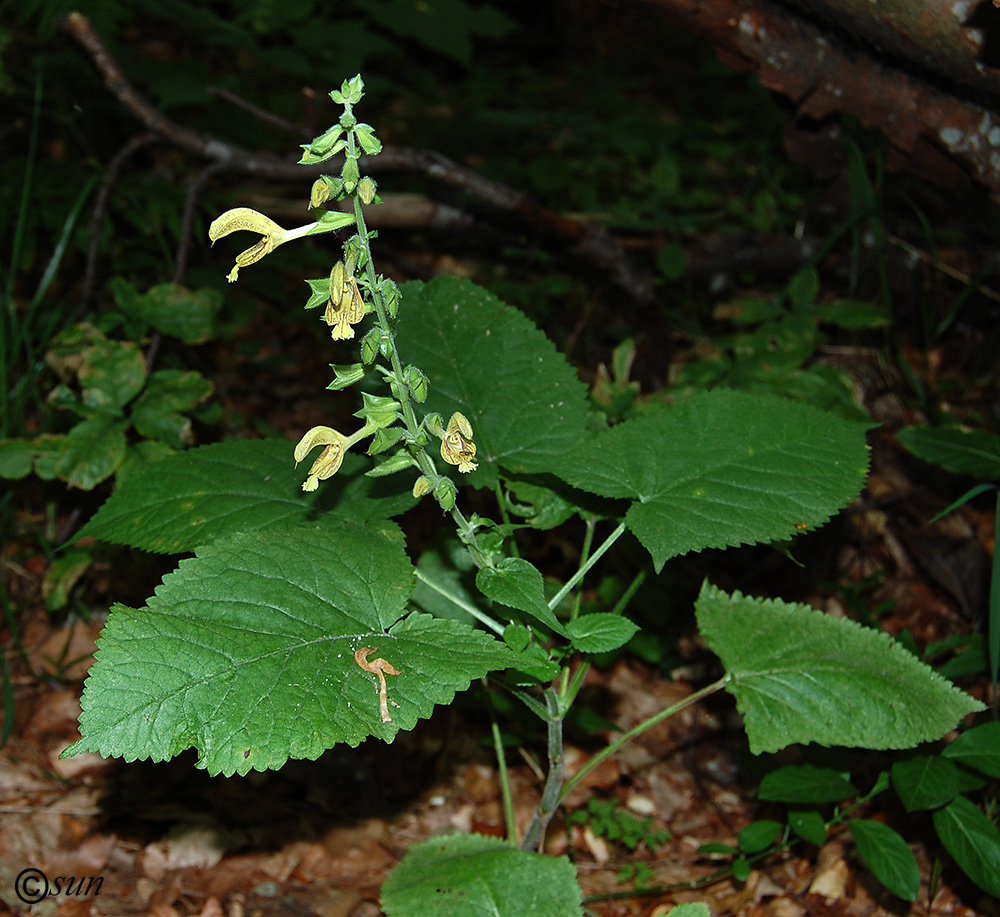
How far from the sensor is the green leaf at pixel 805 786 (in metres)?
2.14

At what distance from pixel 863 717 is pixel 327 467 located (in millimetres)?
1275

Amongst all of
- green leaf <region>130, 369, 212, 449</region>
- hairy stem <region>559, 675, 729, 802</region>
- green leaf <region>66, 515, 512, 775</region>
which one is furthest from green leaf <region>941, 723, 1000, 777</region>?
green leaf <region>130, 369, 212, 449</region>

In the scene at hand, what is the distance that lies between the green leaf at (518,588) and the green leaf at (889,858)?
95 cm

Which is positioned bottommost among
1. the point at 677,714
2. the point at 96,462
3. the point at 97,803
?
the point at 97,803

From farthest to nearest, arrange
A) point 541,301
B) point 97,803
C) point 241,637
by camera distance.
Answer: point 541,301, point 97,803, point 241,637

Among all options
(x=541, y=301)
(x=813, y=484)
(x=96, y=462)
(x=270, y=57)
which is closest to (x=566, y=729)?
(x=813, y=484)

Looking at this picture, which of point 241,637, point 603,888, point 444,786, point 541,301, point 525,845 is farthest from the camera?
point 541,301

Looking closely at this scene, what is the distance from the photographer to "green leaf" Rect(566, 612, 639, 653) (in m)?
1.81

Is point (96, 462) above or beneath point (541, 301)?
beneath

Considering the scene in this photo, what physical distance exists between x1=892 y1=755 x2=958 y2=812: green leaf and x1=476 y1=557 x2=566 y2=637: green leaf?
94cm

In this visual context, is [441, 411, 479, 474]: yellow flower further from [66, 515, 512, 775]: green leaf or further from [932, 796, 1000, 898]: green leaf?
[932, 796, 1000, 898]: green leaf

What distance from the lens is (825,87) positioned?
281cm

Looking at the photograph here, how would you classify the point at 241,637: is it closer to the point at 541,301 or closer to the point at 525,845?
the point at 525,845

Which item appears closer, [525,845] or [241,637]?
[241,637]
